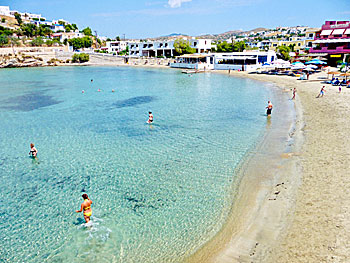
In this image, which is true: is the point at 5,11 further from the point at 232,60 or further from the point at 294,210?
the point at 294,210

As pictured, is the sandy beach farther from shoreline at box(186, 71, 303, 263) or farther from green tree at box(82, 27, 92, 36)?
green tree at box(82, 27, 92, 36)

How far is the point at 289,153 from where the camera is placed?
48.5ft

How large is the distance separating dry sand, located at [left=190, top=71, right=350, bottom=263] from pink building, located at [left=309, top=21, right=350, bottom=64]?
43546 millimetres

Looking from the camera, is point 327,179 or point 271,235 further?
point 327,179

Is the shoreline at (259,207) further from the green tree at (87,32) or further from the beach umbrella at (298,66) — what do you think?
the green tree at (87,32)

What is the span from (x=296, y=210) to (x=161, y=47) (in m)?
90.2

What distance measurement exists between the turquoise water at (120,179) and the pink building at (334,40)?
36.5m

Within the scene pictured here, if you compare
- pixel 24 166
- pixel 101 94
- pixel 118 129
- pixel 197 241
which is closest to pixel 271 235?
pixel 197 241

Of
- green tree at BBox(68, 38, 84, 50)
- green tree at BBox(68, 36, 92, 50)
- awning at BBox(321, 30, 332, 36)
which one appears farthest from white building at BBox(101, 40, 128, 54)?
awning at BBox(321, 30, 332, 36)

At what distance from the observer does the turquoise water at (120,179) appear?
29.1 feet

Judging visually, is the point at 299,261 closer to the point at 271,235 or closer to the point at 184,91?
the point at 271,235

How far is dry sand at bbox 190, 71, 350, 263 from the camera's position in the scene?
7840 millimetres

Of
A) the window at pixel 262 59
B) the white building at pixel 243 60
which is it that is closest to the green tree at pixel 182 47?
the white building at pixel 243 60

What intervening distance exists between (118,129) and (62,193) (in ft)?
31.8
